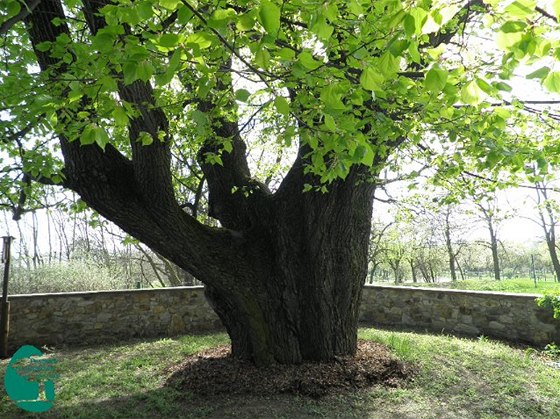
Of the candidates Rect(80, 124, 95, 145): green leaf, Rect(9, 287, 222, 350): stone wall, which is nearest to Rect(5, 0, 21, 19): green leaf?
Rect(80, 124, 95, 145): green leaf

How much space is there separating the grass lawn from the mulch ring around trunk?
5.1 inches

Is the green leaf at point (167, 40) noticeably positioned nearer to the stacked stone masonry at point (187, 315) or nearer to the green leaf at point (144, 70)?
the green leaf at point (144, 70)

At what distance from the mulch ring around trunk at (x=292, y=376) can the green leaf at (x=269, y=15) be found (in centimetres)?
381

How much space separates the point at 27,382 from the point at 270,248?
9.58 feet

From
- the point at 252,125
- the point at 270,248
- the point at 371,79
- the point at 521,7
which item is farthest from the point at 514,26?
the point at 252,125

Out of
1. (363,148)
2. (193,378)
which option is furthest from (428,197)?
(363,148)

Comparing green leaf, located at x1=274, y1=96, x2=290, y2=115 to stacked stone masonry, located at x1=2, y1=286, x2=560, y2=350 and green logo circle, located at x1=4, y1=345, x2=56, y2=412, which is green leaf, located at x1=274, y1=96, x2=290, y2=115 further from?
stacked stone masonry, located at x1=2, y1=286, x2=560, y2=350

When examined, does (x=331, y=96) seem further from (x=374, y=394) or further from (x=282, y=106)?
(x=374, y=394)

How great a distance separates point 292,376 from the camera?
450 cm

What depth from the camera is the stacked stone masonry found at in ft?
21.5

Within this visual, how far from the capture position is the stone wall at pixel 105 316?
22.4 ft

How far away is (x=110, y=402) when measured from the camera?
4234 mm

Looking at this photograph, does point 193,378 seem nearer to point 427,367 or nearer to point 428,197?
point 427,367

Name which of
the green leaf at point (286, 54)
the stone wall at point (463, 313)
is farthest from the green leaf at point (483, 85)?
the stone wall at point (463, 313)
